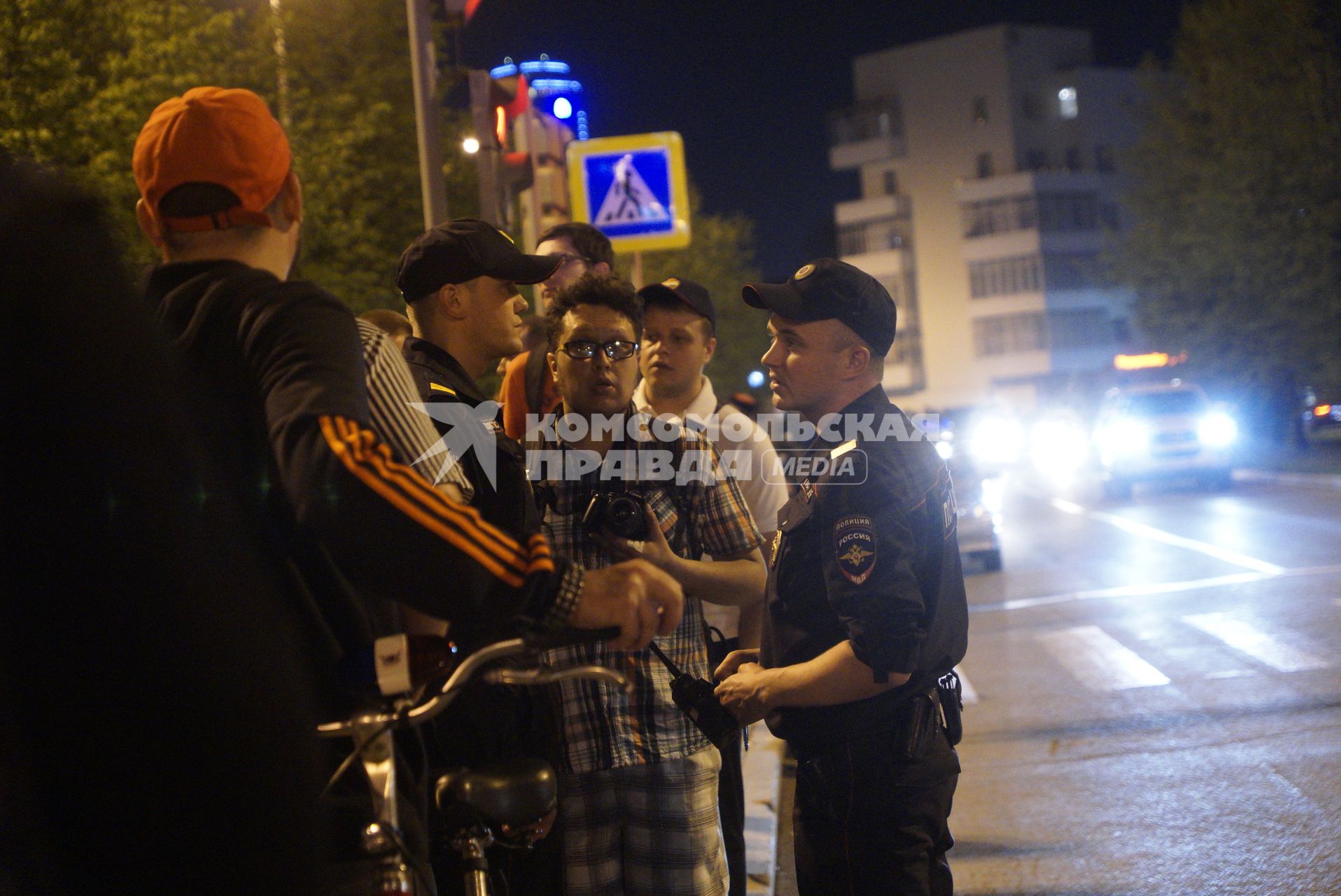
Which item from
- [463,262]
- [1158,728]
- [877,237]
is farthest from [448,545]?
[877,237]

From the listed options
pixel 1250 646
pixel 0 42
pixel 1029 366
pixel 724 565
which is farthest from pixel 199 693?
pixel 1029 366

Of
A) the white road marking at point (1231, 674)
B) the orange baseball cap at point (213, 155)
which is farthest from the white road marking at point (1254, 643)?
the orange baseball cap at point (213, 155)

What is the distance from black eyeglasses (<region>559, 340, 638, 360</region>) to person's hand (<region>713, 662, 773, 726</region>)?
0.99 m

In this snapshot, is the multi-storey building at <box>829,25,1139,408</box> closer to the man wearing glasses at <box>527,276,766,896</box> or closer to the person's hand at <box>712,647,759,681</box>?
the man wearing glasses at <box>527,276,766,896</box>

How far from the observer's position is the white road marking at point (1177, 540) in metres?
13.8

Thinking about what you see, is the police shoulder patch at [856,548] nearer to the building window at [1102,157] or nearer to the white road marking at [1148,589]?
the white road marking at [1148,589]

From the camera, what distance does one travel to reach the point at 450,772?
207 centimetres

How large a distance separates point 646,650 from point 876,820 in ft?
2.41

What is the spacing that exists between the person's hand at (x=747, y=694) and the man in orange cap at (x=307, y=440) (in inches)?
46.2

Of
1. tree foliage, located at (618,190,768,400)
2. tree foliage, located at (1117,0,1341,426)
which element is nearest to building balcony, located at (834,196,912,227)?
tree foliage, located at (618,190,768,400)

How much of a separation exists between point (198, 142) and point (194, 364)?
0.38 metres

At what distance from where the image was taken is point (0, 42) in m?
11.5

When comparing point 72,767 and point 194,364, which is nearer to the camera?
point 72,767

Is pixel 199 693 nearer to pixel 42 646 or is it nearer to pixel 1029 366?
pixel 42 646
